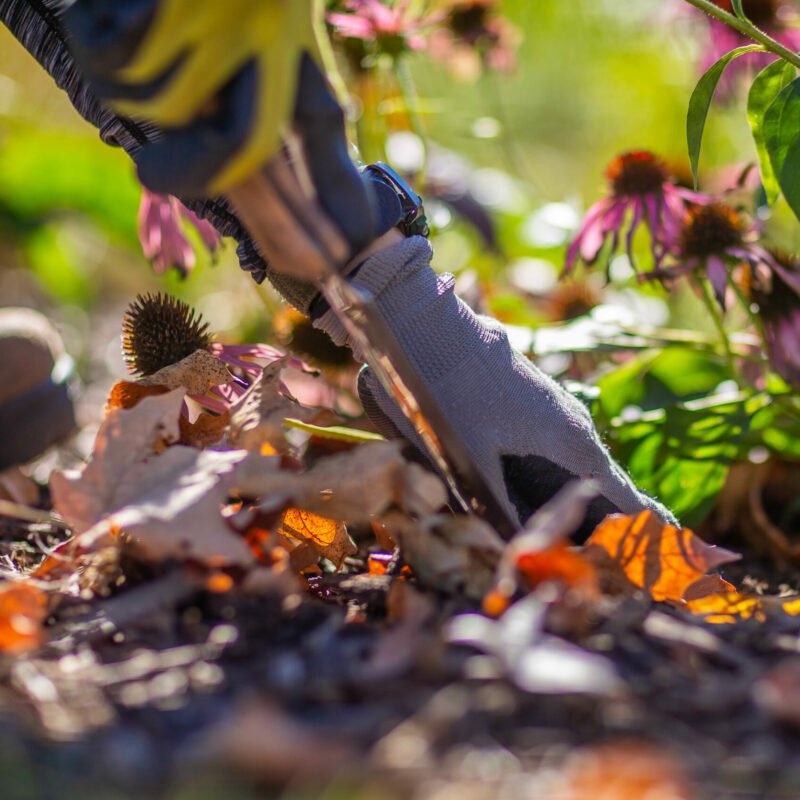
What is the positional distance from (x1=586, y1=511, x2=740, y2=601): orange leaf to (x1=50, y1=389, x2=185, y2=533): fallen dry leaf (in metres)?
0.29

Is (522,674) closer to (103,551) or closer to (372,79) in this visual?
(103,551)

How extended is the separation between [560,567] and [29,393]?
2.85ft

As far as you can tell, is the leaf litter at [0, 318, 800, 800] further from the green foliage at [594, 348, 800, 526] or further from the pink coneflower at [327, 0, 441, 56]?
the pink coneflower at [327, 0, 441, 56]

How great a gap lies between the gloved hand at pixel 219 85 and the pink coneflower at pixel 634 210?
64cm

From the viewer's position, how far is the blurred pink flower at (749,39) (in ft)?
5.07

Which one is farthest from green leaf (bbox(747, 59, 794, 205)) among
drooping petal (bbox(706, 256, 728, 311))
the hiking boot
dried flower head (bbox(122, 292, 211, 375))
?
the hiking boot

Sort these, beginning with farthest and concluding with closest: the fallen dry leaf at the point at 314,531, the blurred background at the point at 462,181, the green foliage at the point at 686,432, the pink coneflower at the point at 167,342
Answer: the blurred background at the point at 462,181 < the green foliage at the point at 686,432 < the pink coneflower at the point at 167,342 < the fallen dry leaf at the point at 314,531

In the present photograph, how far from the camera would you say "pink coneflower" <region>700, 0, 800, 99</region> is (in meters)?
1.54

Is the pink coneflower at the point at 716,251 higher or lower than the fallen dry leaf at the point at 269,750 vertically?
lower

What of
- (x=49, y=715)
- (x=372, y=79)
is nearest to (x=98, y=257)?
(x=372, y=79)

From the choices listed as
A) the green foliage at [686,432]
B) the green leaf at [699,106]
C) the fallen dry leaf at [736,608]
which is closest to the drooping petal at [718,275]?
the green foliage at [686,432]

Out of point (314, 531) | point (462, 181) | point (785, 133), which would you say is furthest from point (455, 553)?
point (462, 181)

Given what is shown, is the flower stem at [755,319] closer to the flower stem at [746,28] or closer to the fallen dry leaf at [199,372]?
the flower stem at [746,28]

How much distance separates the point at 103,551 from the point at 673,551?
36 cm
